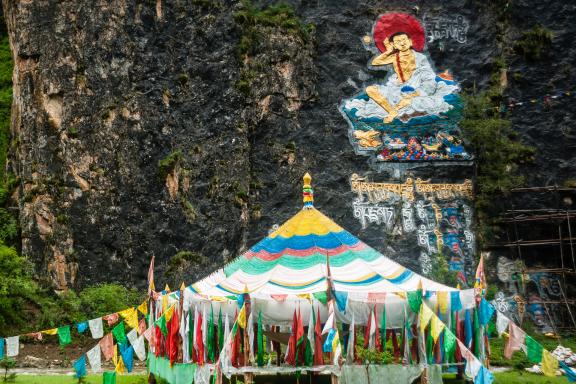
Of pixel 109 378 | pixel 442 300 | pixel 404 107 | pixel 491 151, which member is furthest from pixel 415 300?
pixel 404 107

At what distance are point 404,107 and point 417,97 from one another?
1.77ft

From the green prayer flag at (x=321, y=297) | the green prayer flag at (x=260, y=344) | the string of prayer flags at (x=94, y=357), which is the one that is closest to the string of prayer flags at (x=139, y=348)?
the string of prayer flags at (x=94, y=357)

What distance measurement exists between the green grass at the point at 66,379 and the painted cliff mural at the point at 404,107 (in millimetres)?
10449

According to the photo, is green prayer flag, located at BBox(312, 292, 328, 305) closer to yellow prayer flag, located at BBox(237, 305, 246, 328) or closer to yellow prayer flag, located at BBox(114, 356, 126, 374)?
yellow prayer flag, located at BBox(237, 305, 246, 328)

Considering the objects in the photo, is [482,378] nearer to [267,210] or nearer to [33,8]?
[267,210]

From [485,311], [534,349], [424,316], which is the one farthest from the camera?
[485,311]

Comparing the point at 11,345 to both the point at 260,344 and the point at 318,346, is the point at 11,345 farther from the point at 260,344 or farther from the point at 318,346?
the point at 318,346

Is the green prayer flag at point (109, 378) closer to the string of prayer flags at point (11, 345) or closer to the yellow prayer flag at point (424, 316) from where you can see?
the string of prayer flags at point (11, 345)

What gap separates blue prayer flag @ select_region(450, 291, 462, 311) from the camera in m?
11.4

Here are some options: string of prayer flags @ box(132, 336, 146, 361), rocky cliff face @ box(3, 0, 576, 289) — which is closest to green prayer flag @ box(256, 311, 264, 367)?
string of prayer flags @ box(132, 336, 146, 361)

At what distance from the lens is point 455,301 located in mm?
11445

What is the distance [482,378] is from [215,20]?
16.5m

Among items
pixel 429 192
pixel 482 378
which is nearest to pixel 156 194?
pixel 429 192

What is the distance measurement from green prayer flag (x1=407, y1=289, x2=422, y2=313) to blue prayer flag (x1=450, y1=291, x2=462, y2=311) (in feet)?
2.37
